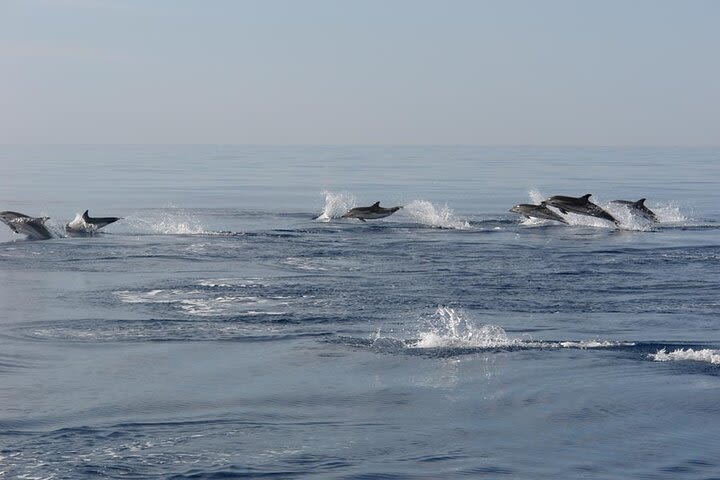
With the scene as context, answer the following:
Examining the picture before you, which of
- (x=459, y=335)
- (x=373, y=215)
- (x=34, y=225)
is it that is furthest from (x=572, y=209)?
(x=459, y=335)

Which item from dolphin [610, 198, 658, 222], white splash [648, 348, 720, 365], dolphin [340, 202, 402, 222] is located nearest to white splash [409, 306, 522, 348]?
white splash [648, 348, 720, 365]

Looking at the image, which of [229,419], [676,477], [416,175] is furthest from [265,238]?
[416,175]

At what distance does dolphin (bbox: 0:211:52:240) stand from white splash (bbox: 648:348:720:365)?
18554 millimetres

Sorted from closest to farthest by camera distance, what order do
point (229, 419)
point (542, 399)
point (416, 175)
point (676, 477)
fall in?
1. point (676, 477)
2. point (229, 419)
3. point (542, 399)
4. point (416, 175)

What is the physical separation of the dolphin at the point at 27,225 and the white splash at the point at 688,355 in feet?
60.9

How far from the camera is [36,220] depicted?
28234 mm

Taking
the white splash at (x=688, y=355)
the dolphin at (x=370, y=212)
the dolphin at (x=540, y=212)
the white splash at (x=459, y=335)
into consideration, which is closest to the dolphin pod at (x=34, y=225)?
the dolphin at (x=370, y=212)

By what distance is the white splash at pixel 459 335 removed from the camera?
14727 mm

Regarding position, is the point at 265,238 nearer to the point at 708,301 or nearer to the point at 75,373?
the point at 708,301

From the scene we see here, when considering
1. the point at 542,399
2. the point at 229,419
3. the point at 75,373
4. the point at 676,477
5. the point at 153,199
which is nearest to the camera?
the point at 676,477

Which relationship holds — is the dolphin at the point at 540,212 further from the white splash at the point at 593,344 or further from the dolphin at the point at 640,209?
the white splash at the point at 593,344

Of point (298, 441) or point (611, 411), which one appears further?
point (611, 411)

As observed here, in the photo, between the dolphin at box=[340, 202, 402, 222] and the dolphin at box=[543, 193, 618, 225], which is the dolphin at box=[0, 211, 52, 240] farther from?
the dolphin at box=[543, 193, 618, 225]

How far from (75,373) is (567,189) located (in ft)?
154
